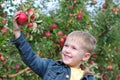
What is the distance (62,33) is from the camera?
16.3 ft

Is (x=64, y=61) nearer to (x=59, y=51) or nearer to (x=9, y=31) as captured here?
(x=9, y=31)

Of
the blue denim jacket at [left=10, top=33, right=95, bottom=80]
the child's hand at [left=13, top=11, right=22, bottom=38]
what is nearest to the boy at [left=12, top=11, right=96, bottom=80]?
the blue denim jacket at [left=10, top=33, right=95, bottom=80]

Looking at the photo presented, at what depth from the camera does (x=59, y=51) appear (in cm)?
502

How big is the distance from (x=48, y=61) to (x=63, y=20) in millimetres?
2277

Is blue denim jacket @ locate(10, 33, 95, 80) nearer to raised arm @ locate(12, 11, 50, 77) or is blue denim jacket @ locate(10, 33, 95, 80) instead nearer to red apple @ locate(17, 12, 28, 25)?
raised arm @ locate(12, 11, 50, 77)

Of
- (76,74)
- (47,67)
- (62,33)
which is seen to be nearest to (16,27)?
(47,67)

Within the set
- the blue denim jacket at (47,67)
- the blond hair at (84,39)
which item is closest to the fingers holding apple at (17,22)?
the blue denim jacket at (47,67)

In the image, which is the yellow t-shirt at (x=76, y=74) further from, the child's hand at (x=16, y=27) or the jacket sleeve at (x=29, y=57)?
the child's hand at (x=16, y=27)

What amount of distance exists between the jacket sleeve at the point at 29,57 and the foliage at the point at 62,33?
25cm

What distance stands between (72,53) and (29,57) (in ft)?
0.94

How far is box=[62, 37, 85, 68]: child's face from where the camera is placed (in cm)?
267

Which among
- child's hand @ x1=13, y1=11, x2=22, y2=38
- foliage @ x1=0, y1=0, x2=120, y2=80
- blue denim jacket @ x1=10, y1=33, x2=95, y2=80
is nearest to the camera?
child's hand @ x1=13, y1=11, x2=22, y2=38

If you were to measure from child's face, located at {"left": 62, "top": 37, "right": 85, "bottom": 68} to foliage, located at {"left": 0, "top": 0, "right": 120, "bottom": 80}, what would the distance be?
28cm

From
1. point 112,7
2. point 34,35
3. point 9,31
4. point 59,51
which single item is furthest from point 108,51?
point 9,31
